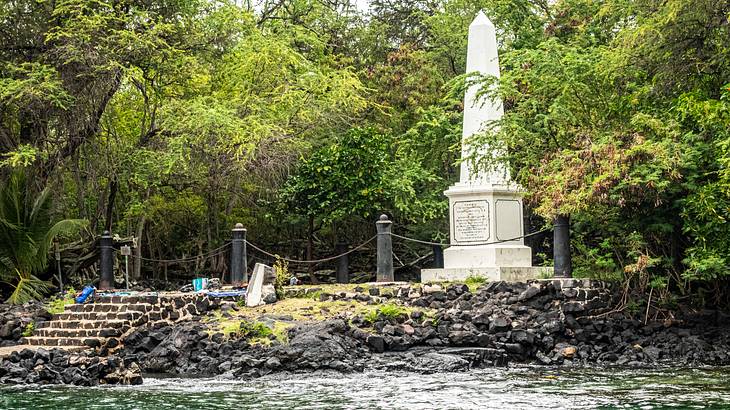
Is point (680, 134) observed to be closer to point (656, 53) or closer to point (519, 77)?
point (656, 53)

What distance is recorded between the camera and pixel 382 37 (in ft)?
107

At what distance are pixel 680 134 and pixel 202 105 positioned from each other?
446 inches

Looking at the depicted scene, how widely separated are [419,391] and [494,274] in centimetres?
637

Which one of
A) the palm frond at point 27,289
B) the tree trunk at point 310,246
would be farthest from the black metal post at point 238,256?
the tree trunk at point 310,246

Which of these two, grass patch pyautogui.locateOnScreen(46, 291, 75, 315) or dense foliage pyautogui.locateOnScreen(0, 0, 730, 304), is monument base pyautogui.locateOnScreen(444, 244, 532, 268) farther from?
grass patch pyautogui.locateOnScreen(46, 291, 75, 315)

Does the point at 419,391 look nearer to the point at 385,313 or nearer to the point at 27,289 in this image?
the point at 385,313

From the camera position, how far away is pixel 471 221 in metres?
20.4

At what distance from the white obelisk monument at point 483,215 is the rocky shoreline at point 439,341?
143cm

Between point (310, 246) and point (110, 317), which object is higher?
point (310, 246)

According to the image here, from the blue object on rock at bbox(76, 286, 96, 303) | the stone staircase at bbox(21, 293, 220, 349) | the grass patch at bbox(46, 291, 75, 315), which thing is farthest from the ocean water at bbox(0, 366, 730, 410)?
the grass patch at bbox(46, 291, 75, 315)

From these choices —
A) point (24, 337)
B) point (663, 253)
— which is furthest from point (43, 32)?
point (663, 253)

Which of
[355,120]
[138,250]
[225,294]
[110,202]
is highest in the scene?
[355,120]

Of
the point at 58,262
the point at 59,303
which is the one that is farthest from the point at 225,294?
the point at 58,262

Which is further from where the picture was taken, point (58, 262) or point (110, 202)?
point (110, 202)
